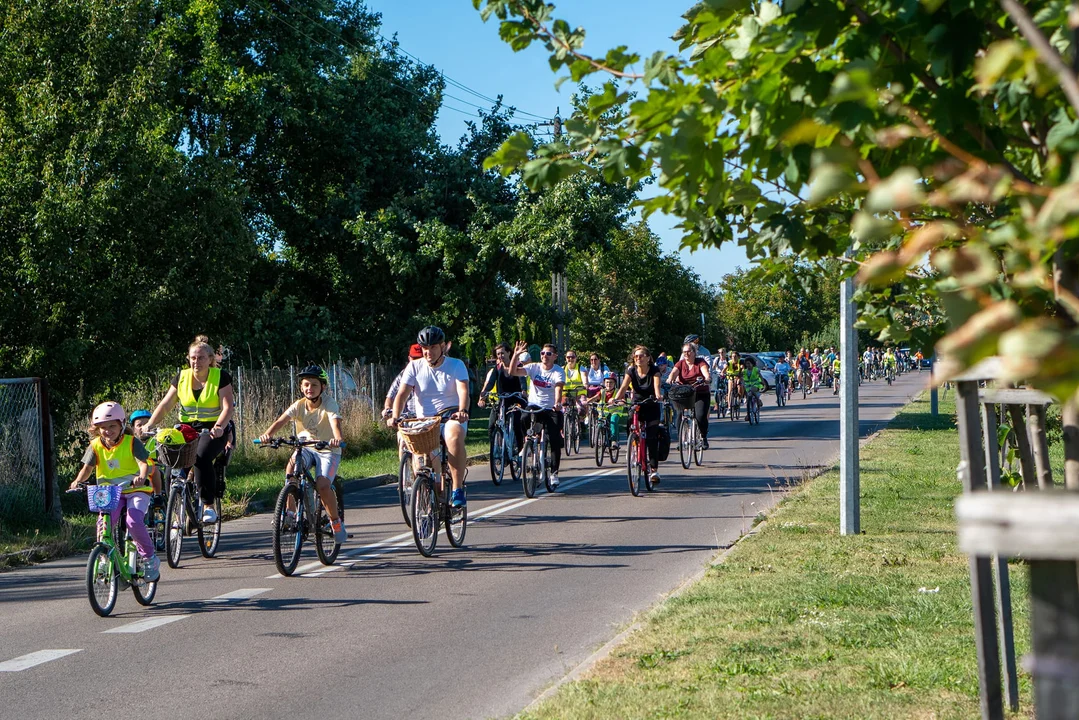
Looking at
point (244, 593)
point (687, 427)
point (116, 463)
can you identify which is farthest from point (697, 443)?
point (116, 463)

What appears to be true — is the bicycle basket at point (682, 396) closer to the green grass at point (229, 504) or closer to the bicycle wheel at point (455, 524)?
the green grass at point (229, 504)

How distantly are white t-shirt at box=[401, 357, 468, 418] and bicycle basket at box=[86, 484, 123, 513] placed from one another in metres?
3.11

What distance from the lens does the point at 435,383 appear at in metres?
10.8

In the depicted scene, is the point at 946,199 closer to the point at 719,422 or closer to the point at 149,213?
the point at 149,213

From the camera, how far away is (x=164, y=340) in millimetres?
15531

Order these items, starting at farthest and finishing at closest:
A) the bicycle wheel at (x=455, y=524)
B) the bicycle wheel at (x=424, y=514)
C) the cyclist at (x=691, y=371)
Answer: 1. the cyclist at (x=691, y=371)
2. the bicycle wheel at (x=455, y=524)
3. the bicycle wheel at (x=424, y=514)

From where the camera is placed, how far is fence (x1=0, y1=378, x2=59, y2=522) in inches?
512

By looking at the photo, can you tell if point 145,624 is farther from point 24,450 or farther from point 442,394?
point 24,450

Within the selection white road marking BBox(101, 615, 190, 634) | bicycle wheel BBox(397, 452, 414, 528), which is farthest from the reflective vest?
white road marking BBox(101, 615, 190, 634)

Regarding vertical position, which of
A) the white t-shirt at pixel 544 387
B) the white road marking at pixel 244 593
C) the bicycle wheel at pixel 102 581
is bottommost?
the white road marking at pixel 244 593

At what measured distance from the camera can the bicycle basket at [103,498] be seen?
8.14m

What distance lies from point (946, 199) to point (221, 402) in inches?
395

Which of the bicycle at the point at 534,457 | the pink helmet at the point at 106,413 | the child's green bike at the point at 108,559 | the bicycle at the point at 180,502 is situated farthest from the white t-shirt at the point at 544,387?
the pink helmet at the point at 106,413

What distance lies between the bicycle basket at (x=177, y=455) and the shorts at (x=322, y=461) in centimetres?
128
